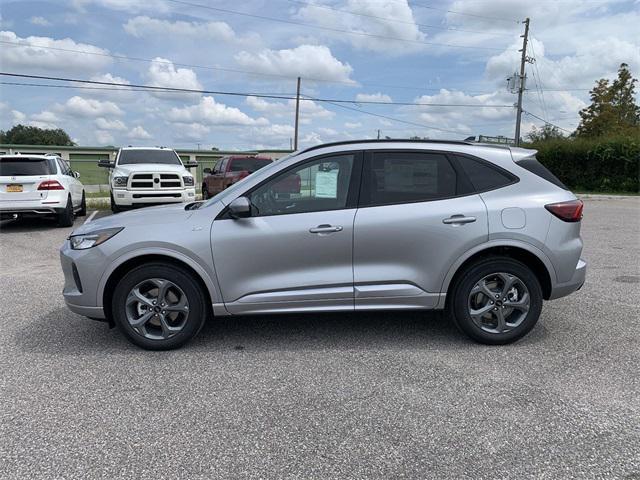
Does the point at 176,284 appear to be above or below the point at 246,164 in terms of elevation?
below

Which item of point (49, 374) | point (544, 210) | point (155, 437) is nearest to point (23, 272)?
point (49, 374)

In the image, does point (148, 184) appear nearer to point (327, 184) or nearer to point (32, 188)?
point (32, 188)

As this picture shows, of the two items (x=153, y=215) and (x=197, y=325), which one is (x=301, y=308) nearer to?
(x=197, y=325)

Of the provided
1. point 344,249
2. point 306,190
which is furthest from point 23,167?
point 344,249

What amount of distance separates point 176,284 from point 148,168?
9.88 meters

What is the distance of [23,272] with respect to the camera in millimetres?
7316

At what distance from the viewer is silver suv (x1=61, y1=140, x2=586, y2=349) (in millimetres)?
4027

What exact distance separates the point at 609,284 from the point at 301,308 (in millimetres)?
4527

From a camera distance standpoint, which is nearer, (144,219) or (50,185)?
(144,219)

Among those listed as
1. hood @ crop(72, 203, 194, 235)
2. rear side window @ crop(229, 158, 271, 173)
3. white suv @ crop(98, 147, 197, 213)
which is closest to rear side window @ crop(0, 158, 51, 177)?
white suv @ crop(98, 147, 197, 213)

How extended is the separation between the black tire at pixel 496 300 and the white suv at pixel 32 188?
10139 mm

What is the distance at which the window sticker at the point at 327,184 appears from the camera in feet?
13.7

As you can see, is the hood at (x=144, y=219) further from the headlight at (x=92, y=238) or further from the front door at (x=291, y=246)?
the front door at (x=291, y=246)

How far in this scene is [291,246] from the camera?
158 inches
